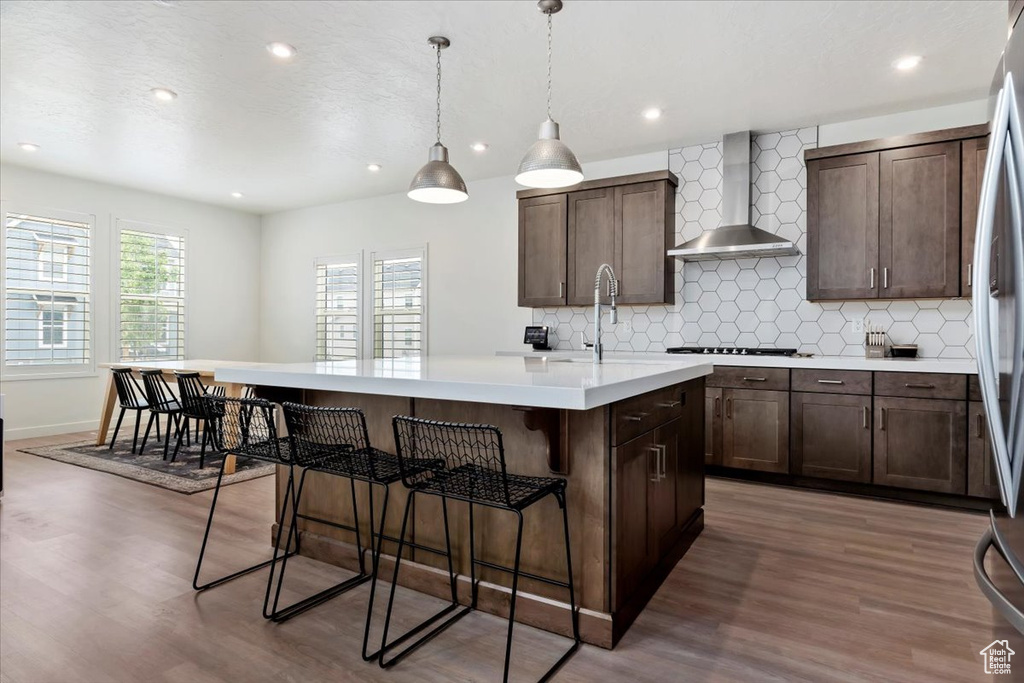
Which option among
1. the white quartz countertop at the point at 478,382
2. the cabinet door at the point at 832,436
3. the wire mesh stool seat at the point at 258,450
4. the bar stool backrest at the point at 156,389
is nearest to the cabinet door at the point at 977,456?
the cabinet door at the point at 832,436

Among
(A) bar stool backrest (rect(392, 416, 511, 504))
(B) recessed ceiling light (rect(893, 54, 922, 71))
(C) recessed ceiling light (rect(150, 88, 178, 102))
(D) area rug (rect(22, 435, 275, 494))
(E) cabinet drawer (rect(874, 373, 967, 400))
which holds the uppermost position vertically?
(C) recessed ceiling light (rect(150, 88, 178, 102))

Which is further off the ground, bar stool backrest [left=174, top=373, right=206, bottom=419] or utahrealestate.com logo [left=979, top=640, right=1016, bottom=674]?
bar stool backrest [left=174, top=373, right=206, bottom=419]

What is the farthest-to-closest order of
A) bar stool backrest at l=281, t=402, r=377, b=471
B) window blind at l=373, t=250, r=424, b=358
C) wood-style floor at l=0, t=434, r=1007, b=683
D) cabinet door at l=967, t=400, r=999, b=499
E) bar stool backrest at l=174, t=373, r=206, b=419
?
window blind at l=373, t=250, r=424, b=358, bar stool backrest at l=174, t=373, r=206, b=419, cabinet door at l=967, t=400, r=999, b=499, bar stool backrest at l=281, t=402, r=377, b=471, wood-style floor at l=0, t=434, r=1007, b=683

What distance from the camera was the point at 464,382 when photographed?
189cm

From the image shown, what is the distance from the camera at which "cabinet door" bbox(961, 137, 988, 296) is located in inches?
143

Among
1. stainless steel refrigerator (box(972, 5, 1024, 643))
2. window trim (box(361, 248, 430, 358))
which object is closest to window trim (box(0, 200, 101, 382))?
window trim (box(361, 248, 430, 358))

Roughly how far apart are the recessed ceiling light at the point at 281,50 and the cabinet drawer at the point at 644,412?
2860 mm

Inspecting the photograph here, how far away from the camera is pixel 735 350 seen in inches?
180

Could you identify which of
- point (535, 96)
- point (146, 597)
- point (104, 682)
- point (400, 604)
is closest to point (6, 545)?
point (146, 597)

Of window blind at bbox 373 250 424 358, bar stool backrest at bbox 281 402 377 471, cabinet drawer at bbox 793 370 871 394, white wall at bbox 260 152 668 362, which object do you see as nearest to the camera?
bar stool backrest at bbox 281 402 377 471

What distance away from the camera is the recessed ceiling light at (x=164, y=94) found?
386 centimetres

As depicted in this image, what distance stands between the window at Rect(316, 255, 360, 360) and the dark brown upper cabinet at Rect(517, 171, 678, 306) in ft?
9.52

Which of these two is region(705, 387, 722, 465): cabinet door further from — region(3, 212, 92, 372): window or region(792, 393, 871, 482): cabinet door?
region(3, 212, 92, 372): window

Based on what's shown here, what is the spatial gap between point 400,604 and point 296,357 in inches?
238
